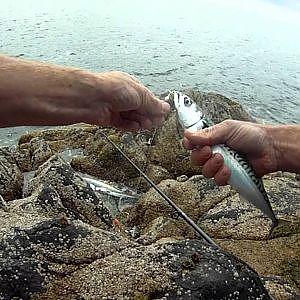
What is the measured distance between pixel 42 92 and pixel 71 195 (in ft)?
8.72

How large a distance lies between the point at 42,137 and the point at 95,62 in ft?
34.0

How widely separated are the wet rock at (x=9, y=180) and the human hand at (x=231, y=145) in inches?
146

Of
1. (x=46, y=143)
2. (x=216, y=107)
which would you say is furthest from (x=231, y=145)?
(x=216, y=107)

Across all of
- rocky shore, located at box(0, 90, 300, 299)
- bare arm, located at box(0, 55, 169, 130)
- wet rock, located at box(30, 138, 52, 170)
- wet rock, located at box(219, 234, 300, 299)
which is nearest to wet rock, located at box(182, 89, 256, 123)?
rocky shore, located at box(0, 90, 300, 299)

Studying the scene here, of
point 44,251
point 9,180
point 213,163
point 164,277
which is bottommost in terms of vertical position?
point 9,180

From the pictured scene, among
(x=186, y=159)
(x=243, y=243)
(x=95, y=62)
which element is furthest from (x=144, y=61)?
(x=243, y=243)

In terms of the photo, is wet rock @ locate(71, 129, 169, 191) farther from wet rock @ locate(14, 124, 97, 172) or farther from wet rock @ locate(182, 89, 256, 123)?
wet rock @ locate(182, 89, 256, 123)

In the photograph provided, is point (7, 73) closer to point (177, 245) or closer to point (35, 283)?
point (35, 283)

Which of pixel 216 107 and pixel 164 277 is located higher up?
pixel 164 277

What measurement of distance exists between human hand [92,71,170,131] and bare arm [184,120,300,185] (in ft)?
1.44

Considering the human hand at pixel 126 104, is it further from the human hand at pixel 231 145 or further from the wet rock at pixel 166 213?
the wet rock at pixel 166 213

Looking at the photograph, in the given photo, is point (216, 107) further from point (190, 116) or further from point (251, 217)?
point (190, 116)

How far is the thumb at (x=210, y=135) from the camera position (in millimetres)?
4387

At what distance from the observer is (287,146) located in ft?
15.2
